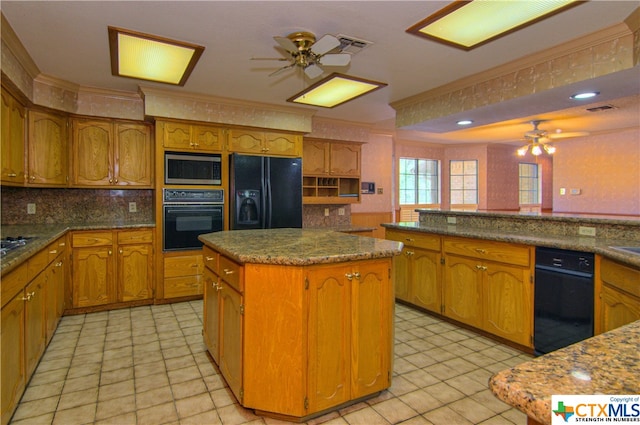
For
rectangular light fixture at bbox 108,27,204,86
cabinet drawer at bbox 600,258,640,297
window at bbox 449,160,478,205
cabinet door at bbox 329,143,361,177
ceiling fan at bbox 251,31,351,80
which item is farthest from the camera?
window at bbox 449,160,478,205

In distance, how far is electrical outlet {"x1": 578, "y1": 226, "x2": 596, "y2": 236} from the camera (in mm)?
2869

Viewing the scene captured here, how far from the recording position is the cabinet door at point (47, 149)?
12.0 feet

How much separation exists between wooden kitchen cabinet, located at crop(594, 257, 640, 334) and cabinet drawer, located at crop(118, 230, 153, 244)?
4.09 m

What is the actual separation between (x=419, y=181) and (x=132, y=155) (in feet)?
19.4

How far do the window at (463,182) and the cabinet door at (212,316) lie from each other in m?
7.04

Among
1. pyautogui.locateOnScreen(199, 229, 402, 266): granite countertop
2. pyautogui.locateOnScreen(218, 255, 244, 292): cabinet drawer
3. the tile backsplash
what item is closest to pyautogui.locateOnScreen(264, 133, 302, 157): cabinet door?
the tile backsplash

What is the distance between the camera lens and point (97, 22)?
8.40 feet

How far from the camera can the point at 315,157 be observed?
5.49 meters

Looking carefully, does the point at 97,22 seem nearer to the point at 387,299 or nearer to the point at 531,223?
the point at 387,299

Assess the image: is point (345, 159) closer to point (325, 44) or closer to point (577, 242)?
point (325, 44)

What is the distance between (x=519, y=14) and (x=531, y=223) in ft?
5.76

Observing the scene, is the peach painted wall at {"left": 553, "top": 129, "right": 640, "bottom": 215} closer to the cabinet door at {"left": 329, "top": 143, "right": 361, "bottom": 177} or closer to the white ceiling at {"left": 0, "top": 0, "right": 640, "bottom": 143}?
the white ceiling at {"left": 0, "top": 0, "right": 640, "bottom": 143}

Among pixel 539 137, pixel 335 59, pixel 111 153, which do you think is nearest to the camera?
pixel 335 59

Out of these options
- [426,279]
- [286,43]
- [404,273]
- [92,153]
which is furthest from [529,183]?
[92,153]
